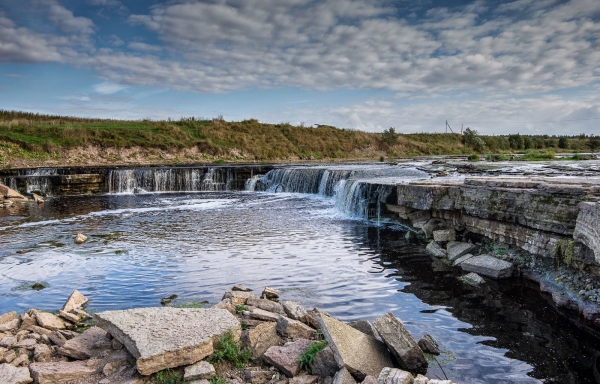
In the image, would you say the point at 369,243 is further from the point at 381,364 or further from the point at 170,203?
the point at 170,203

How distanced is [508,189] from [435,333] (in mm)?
4467

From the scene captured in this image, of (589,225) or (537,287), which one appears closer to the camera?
(589,225)

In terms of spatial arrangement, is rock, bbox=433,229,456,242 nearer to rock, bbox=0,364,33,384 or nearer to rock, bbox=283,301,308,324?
rock, bbox=283,301,308,324

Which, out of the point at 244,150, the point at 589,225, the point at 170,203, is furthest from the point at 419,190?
the point at 244,150

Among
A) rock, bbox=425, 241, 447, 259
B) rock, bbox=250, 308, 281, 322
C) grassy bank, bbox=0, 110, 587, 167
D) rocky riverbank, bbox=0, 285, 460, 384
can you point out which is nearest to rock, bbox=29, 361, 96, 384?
rocky riverbank, bbox=0, 285, 460, 384

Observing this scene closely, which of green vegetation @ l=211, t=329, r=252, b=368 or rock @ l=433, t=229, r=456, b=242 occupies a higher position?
rock @ l=433, t=229, r=456, b=242

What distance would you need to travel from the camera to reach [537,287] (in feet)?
24.8

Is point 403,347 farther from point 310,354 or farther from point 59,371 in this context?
point 59,371

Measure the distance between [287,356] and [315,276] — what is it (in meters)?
4.00

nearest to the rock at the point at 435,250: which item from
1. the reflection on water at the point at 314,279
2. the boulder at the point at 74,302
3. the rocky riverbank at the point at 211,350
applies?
the reflection on water at the point at 314,279

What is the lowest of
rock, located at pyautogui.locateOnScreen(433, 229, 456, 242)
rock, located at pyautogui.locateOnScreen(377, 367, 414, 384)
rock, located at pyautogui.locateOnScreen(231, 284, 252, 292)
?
rock, located at pyautogui.locateOnScreen(231, 284, 252, 292)

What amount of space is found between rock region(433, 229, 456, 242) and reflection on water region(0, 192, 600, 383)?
0.54m

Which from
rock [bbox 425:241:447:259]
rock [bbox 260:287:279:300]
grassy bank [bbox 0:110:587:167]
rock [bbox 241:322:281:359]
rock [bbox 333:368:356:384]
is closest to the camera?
rock [bbox 333:368:356:384]

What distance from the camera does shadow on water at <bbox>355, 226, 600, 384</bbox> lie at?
509cm
